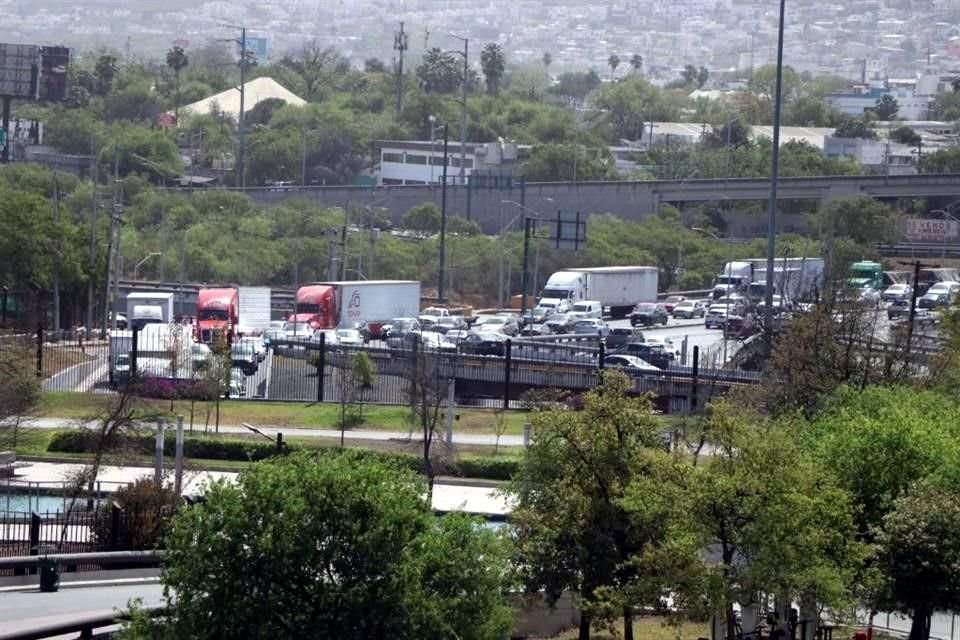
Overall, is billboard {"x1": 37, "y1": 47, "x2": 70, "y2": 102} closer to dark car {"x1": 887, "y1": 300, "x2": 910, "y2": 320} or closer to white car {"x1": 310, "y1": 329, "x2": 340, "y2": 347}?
white car {"x1": 310, "y1": 329, "x2": 340, "y2": 347}

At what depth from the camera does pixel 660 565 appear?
16750mm

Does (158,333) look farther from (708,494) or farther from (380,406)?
(708,494)

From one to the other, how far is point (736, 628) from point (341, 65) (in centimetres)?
13350

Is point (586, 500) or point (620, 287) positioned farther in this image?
point (620, 287)

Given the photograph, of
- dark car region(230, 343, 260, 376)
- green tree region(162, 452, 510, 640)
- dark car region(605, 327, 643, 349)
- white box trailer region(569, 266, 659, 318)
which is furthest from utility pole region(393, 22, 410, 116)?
green tree region(162, 452, 510, 640)

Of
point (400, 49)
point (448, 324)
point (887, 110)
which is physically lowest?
point (448, 324)

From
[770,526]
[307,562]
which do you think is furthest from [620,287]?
[307,562]

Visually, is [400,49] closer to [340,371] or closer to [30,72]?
[30,72]

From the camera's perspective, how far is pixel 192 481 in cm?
2594

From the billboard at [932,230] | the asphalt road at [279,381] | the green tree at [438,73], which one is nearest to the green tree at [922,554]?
the asphalt road at [279,381]

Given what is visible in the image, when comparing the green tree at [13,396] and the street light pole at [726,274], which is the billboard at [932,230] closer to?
the street light pole at [726,274]

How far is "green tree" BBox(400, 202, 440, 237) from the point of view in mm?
72750

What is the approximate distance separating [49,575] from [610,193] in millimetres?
59111

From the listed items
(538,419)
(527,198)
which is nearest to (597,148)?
(527,198)
